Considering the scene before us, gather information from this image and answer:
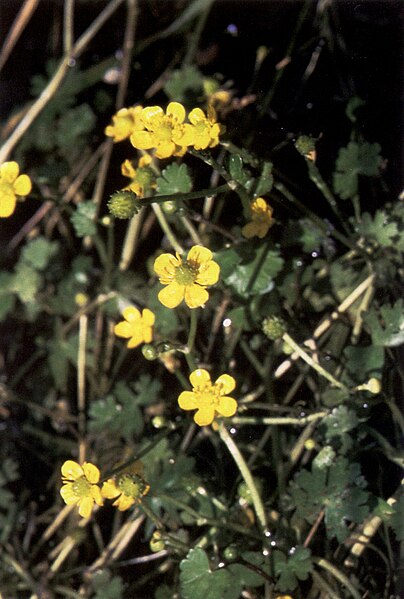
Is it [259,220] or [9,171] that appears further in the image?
[9,171]

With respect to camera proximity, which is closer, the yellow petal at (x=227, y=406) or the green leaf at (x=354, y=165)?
the yellow petal at (x=227, y=406)

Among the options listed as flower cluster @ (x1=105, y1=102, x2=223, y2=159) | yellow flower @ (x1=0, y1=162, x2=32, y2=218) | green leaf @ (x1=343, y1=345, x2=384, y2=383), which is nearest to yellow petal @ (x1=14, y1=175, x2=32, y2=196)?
yellow flower @ (x1=0, y1=162, x2=32, y2=218)

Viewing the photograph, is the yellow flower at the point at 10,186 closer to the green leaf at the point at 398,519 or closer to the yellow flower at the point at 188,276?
the yellow flower at the point at 188,276

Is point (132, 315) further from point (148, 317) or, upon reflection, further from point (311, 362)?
point (311, 362)

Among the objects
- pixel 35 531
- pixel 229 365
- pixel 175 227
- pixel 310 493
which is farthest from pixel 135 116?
pixel 35 531

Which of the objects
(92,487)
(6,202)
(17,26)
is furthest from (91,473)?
(17,26)

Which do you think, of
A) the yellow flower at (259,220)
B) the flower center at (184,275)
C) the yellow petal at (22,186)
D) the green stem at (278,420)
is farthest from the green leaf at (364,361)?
the yellow petal at (22,186)
